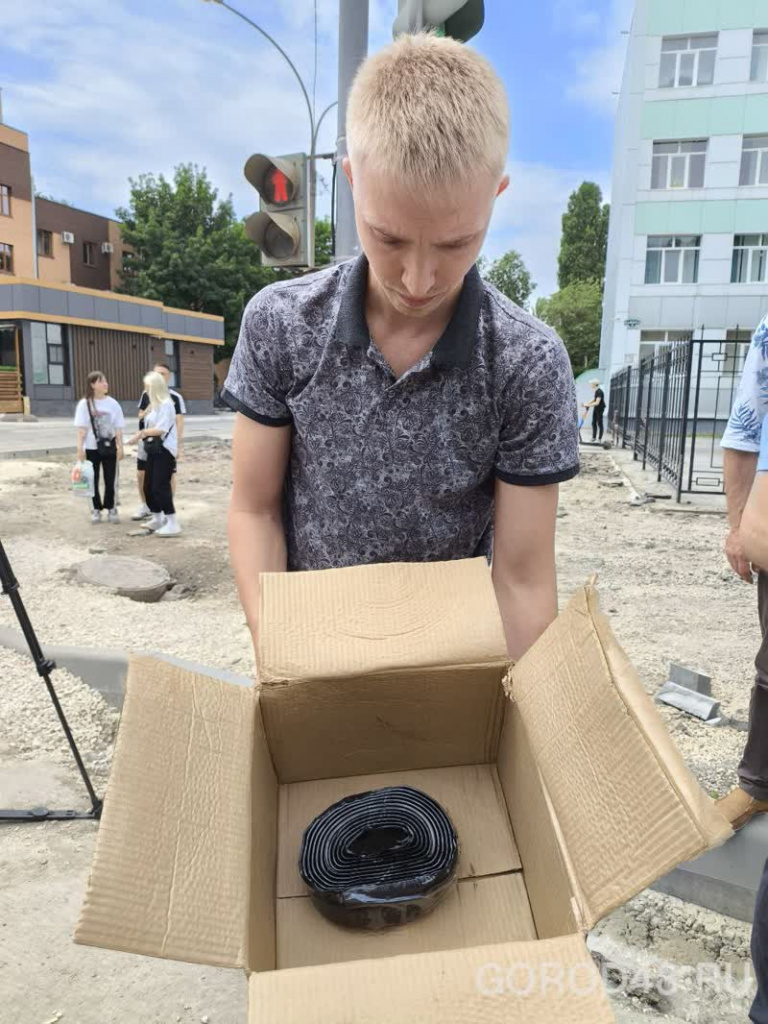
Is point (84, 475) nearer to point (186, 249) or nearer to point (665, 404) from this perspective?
point (665, 404)

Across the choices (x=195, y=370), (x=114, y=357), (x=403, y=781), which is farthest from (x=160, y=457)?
(x=195, y=370)

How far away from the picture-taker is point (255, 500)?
4.55ft

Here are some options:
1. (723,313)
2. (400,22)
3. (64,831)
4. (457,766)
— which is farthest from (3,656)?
(723,313)

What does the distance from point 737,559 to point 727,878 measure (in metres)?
0.92

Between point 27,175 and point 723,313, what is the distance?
26.5 m

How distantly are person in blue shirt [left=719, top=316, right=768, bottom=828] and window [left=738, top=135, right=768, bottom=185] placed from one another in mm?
22567

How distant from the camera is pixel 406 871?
944 mm

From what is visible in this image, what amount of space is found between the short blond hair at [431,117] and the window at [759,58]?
24.7m

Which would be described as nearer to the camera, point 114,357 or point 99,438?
point 99,438

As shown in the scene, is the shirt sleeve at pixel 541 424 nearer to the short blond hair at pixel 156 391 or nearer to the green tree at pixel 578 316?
the short blond hair at pixel 156 391

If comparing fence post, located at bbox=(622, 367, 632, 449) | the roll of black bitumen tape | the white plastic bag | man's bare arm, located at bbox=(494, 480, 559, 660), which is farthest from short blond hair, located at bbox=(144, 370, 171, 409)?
fence post, located at bbox=(622, 367, 632, 449)

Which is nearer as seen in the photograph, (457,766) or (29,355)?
(457,766)

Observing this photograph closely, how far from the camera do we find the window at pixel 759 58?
20.2 m

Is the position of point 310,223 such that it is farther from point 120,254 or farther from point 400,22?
point 120,254
